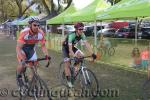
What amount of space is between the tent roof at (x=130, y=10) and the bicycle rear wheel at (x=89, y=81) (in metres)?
4.38

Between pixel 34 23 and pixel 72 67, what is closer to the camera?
pixel 34 23

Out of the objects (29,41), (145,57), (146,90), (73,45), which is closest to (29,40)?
(29,41)

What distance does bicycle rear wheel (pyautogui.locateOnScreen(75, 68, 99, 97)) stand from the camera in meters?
8.85

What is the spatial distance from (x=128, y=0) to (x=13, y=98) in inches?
301

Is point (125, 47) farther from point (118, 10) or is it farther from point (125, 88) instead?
point (125, 88)

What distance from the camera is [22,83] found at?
9031mm

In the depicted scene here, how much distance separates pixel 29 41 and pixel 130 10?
594cm

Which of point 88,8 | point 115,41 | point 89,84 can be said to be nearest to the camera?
point 89,84

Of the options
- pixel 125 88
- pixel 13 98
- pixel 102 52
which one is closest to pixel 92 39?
pixel 102 52

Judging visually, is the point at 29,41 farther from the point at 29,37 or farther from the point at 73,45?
the point at 73,45

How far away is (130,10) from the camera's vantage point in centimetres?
1345

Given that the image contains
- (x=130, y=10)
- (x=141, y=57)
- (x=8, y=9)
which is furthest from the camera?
(x=8, y=9)

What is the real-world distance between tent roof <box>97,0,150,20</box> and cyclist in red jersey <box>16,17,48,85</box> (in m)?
5.09

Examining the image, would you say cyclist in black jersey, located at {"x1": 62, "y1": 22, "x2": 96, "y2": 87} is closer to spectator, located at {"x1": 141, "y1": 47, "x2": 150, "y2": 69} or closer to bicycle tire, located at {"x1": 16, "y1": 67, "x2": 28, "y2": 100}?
bicycle tire, located at {"x1": 16, "y1": 67, "x2": 28, "y2": 100}
